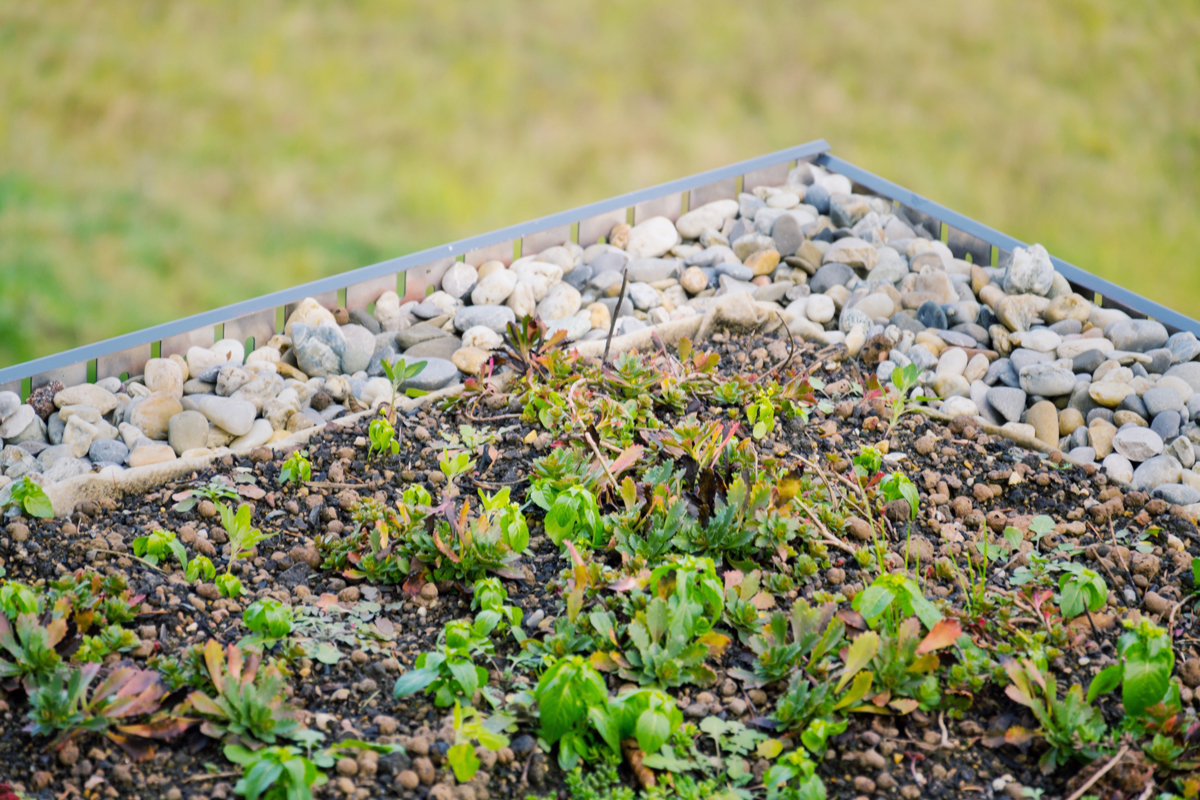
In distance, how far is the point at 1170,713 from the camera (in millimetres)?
1996

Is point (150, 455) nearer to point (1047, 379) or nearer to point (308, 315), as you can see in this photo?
point (308, 315)

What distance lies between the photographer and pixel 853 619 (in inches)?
87.7

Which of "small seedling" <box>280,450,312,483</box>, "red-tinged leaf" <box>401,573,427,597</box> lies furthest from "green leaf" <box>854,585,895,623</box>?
"small seedling" <box>280,450,312,483</box>

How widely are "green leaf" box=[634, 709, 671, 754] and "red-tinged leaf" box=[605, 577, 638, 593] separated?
40cm

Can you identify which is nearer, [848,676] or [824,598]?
[848,676]

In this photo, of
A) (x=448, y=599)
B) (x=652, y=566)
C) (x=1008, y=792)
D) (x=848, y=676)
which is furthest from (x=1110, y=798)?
(x=448, y=599)

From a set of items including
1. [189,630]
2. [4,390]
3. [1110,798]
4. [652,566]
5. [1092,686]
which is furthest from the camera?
[4,390]

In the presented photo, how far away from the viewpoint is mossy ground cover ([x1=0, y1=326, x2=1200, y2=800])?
1938 millimetres

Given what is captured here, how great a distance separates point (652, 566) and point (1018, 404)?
4.90ft

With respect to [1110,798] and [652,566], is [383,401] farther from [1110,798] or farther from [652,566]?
[1110,798]

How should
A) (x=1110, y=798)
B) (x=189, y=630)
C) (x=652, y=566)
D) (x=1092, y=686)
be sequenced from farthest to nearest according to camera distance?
(x=652, y=566)
(x=189, y=630)
(x=1092, y=686)
(x=1110, y=798)

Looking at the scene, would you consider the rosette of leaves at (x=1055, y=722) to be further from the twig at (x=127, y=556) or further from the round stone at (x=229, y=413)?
the round stone at (x=229, y=413)

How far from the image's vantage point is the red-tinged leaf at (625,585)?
2.26m

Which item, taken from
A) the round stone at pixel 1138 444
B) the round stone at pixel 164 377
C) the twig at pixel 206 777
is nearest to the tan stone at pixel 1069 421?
the round stone at pixel 1138 444
